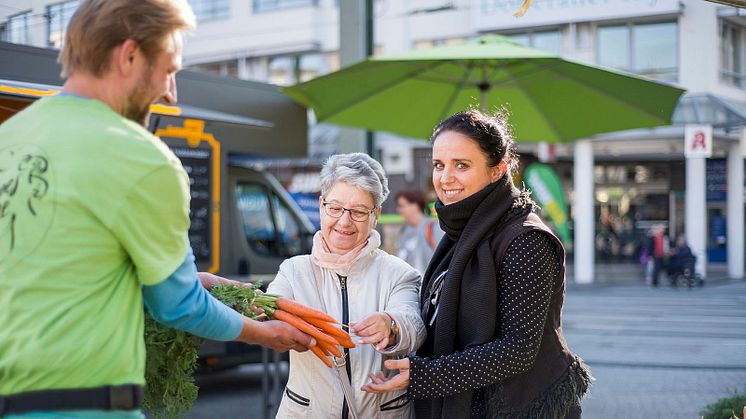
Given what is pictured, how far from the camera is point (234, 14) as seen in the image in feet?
60.0

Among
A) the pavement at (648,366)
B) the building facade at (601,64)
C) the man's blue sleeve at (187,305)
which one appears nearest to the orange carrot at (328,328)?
the man's blue sleeve at (187,305)

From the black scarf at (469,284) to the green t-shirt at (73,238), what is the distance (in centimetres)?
116

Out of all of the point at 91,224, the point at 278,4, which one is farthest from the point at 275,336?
the point at 278,4

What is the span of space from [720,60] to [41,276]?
778 centimetres

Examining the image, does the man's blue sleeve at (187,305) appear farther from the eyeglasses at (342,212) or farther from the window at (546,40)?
the window at (546,40)

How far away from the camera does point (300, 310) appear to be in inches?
99.9

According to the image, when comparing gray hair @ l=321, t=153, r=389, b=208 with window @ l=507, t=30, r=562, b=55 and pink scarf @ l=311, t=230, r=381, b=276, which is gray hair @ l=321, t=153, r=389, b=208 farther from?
window @ l=507, t=30, r=562, b=55

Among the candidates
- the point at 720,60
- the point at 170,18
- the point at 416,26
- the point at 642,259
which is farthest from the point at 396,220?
the point at 642,259

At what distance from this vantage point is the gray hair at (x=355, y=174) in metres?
2.91

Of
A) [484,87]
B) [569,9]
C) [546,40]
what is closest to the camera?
[484,87]

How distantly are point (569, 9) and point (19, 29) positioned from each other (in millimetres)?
9504

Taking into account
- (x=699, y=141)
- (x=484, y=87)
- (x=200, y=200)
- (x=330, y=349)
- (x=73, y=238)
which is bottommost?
(x=330, y=349)

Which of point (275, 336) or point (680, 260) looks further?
point (680, 260)

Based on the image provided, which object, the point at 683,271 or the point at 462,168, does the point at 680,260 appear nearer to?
the point at 683,271
